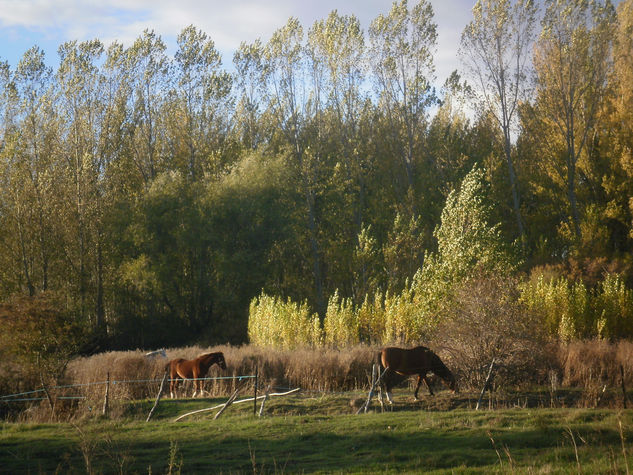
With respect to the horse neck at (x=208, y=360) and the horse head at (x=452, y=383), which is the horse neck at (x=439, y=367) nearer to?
the horse head at (x=452, y=383)

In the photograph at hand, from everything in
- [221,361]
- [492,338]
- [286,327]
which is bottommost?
[221,361]

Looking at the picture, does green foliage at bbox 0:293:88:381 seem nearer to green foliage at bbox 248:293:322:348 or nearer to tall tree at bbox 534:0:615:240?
green foliage at bbox 248:293:322:348

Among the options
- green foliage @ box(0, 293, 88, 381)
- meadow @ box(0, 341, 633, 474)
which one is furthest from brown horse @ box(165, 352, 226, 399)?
green foliage @ box(0, 293, 88, 381)

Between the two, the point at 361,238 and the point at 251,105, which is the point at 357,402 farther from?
the point at 251,105

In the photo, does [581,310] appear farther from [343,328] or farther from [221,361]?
[221,361]

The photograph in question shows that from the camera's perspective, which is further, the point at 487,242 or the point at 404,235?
the point at 404,235

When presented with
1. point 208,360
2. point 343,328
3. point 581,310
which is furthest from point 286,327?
point 581,310

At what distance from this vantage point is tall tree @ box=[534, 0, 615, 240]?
1473 inches

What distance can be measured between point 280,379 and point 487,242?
8187 millimetres

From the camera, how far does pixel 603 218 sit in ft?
119

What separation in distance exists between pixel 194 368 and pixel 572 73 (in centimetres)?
2914

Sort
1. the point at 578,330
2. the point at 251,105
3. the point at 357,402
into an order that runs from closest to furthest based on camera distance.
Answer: the point at 357,402, the point at 578,330, the point at 251,105

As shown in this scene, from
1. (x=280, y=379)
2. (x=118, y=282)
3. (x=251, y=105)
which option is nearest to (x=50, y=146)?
(x=118, y=282)

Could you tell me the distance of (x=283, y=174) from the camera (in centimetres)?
4347
